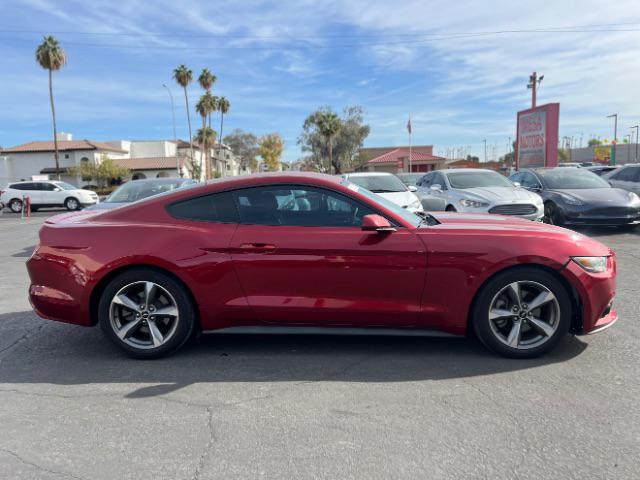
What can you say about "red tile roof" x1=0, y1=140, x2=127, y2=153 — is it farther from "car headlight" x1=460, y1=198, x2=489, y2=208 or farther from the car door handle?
the car door handle

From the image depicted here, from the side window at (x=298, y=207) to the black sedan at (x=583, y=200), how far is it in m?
7.87

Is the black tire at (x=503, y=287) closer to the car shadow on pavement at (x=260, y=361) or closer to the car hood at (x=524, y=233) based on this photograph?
the car shadow on pavement at (x=260, y=361)

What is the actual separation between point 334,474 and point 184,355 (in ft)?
6.56

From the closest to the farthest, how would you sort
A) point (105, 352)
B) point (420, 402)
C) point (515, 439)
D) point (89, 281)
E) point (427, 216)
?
1. point (515, 439)
2. point (420, 402)
3. point (89, 281)
4. point (105, 352)
5. point (427, 216)

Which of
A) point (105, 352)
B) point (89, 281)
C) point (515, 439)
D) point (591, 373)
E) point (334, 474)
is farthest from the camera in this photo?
point (105, 352)

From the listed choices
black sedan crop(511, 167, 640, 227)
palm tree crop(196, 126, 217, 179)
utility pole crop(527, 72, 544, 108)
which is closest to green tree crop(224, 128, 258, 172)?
palm tree crop(196, 126, 217, 179)

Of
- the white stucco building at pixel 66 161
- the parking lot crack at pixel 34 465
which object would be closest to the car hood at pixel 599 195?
the parking lot crack at pixel 34 465

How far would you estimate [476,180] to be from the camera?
1035cm

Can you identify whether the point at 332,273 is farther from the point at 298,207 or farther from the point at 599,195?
the point at 599,195

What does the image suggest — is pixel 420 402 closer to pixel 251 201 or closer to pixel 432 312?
pixel 432 312

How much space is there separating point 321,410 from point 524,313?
1759 millimetres

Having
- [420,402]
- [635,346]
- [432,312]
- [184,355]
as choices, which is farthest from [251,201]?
[635,346]

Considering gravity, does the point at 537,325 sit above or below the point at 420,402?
above

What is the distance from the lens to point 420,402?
310 centimetres
